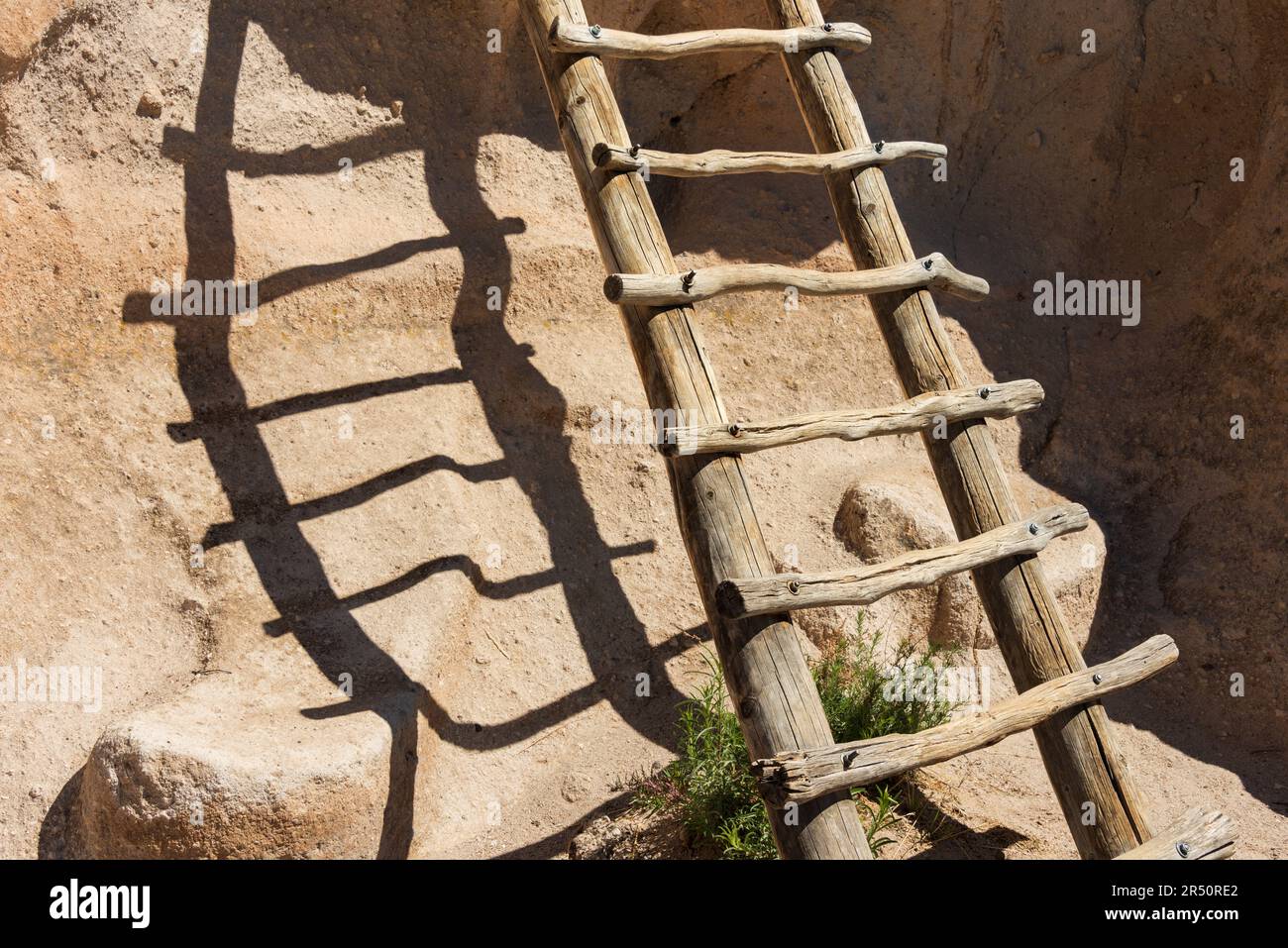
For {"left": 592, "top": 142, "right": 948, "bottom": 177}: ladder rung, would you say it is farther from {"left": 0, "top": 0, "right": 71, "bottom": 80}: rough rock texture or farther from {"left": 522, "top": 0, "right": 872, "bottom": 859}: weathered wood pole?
{"left": 0, "top": 0, "right": 71, "bottom": 80}: rough rock texture

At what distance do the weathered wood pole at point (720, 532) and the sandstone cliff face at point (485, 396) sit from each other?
1203 millimetres

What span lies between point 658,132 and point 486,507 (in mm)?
2136

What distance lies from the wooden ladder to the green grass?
661 mm

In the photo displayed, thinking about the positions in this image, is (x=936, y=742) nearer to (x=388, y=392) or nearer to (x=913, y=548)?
(x=913, y=548)

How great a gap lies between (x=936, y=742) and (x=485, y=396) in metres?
2.46

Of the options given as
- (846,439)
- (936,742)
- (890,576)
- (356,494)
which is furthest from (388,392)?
(936,742)

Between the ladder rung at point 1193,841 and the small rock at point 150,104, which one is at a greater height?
the small rock at point 150,104

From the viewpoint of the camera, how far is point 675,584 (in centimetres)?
448

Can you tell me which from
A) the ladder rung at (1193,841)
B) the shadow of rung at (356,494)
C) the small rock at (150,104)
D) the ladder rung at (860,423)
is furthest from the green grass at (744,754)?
the small rock at (150,104)

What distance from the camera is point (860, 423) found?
3.08 meters

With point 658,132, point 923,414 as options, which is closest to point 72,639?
point 923,414

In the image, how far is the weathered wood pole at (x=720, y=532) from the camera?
2756 mm

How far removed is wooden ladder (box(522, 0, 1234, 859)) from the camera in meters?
2.81

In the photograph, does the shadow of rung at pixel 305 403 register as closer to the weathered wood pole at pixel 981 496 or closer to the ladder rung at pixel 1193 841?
the weathered wood pole at pixel 981 496
